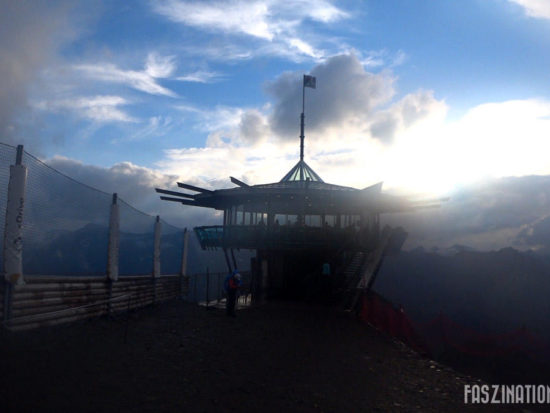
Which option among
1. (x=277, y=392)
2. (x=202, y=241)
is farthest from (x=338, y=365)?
(x=202, y=241)

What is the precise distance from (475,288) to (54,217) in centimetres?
9665

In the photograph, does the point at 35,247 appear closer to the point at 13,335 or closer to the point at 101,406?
the point at 13,335

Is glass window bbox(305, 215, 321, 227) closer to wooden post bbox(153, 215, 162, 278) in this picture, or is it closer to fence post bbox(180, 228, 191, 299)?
fence post bbox(180, 228, 191, 299)

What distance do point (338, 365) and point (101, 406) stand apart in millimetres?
6494

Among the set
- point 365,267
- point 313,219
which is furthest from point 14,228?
point 313,219

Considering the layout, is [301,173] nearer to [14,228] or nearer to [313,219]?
[313,219]

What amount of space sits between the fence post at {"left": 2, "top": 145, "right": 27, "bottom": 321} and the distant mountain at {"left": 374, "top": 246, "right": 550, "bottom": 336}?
246 feet

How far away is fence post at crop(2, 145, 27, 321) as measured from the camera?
10.2 metres

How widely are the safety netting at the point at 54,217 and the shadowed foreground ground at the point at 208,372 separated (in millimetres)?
1914

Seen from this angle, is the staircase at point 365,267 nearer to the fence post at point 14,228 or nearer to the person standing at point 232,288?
the person standing at point 232,288

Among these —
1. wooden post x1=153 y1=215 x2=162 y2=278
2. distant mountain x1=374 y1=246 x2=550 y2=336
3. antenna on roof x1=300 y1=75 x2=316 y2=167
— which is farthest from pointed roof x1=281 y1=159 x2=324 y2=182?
distant mountain x1=374 y1=246 x2=550 y2=336

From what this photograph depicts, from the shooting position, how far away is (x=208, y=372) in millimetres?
9469

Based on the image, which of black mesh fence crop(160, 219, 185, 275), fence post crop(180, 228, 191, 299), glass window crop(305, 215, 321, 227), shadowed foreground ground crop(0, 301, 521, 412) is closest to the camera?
shadowed foreground ground crop(0, 301, 521, 412)

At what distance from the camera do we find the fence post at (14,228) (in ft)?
33.6
